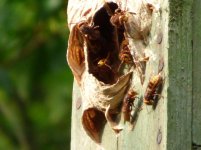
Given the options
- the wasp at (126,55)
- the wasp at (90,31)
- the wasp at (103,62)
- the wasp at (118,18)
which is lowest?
the wasp at (103,62)

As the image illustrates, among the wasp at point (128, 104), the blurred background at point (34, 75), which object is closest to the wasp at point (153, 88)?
the wasp at point (128, 104)

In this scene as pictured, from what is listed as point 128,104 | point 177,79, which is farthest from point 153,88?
point 128,104

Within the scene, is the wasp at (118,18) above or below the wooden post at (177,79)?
above

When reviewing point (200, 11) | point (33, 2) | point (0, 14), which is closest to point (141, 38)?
point (200, 11)

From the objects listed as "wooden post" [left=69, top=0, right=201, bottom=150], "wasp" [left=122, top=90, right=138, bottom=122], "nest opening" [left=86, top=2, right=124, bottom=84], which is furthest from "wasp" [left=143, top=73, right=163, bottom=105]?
"nest opening" [left=86, top=2, right=124, bottom=84]

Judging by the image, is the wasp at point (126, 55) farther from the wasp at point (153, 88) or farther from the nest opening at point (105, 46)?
the wasp at point (153, 88)

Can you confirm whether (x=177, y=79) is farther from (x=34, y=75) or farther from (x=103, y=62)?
(x=34, y=75)
